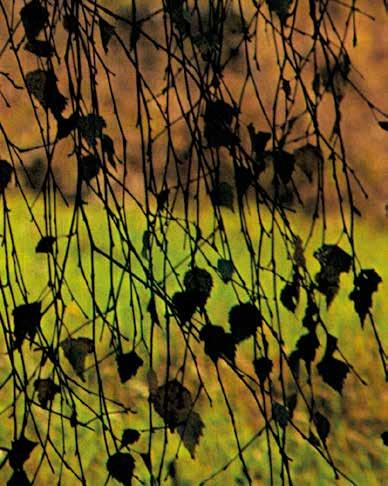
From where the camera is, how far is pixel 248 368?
453cm

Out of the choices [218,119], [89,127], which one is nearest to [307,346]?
[218,119]

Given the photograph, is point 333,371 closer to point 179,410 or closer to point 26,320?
point 179,410

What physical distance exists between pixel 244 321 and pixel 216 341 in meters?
0.07

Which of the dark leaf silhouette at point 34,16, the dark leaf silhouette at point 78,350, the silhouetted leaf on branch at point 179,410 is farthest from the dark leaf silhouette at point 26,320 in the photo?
the dark leaf silhouette at point 34,16

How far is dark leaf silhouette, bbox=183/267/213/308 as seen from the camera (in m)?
1.95

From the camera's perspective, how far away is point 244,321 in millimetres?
1960

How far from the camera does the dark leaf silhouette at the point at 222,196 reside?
2109 mm

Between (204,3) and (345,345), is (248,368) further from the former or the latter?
(204,3)

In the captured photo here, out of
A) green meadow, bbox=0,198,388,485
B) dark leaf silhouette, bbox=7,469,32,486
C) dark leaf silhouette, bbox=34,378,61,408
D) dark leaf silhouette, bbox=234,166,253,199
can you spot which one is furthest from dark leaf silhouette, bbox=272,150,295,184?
green meadow, bbox=0,198,388,485

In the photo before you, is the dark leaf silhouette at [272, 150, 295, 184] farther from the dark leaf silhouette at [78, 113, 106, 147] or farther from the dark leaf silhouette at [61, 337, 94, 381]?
the dark leaf silhouette at [61, 337, 94, 381]

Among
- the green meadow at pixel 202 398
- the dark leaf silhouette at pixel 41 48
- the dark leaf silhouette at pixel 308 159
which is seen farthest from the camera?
the green meadow at pixel 202 398

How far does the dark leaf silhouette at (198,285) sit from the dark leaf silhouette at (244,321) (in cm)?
5

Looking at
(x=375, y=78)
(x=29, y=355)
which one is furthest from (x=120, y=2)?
(x=29, y=355)

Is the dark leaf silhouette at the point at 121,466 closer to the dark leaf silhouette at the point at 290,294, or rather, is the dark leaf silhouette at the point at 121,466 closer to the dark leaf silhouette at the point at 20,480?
the dark leaf silhouette at the point at 20,480
